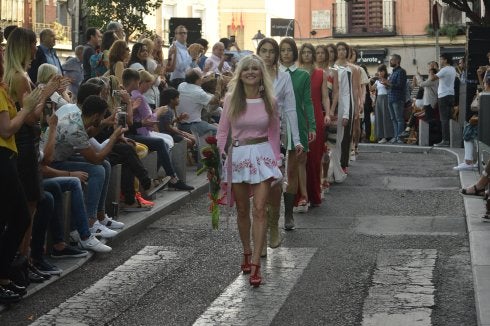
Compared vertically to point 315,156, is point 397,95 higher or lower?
higher

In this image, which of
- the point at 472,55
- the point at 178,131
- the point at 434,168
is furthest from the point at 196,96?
the point at 472,55

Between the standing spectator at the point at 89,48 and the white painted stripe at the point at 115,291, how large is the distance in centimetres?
591

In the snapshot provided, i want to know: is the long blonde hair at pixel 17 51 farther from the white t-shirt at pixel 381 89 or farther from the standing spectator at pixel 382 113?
the white t-shirt at pixel 381 89

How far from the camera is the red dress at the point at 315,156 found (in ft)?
48.4

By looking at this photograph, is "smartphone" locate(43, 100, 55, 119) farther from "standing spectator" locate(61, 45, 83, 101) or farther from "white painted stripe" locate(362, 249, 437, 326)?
"standing spectator" locate(61, 45, 83, 101)

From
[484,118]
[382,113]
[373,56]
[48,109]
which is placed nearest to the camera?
[484,118]

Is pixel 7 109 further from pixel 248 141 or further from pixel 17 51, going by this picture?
pixel 248 141

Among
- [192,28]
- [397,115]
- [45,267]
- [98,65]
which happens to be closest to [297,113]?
[45,267]

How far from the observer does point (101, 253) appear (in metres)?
11.5

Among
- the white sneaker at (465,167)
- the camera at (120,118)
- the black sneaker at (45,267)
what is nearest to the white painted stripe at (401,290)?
the black sneaker at (45,267)

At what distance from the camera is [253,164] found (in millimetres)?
10211

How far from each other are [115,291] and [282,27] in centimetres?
4301

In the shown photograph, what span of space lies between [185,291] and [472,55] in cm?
1356

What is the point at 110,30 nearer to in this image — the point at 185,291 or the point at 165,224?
the point at 165,224
